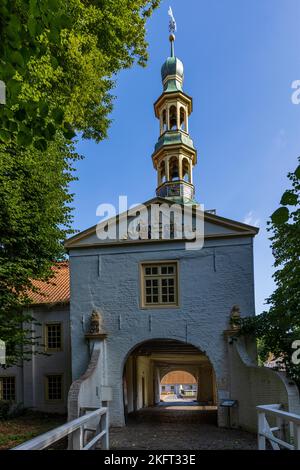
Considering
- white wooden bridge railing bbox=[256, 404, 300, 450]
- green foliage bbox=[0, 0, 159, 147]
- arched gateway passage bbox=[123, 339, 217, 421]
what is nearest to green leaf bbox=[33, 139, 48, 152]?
green foliage bbox=[0, 0, 159, 147]

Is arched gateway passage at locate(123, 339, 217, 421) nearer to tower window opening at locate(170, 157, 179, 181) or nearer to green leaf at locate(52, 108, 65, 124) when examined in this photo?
tower window opening at locate(170, 157, 179, 181)

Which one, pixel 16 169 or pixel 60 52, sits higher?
pixel 60 52

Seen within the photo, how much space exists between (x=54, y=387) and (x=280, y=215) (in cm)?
1846

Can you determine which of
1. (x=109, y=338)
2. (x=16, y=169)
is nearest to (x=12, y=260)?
(x=16, y=169)

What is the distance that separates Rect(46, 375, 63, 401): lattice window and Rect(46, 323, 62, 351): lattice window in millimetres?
1265

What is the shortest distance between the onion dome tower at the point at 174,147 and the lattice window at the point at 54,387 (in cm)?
943

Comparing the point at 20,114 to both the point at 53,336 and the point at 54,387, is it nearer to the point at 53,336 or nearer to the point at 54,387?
the point at 53,336

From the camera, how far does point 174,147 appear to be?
19.0 m

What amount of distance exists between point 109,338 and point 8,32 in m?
11.1

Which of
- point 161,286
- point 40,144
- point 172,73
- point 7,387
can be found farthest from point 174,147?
point 40,144

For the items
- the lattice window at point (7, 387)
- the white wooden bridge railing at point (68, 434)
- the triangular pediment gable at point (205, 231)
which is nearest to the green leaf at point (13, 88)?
the white wooden bridge railing at point (68, 434)

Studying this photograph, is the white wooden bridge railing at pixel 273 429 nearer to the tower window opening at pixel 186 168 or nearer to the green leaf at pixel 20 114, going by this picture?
the green leaf at pixel 20 114
